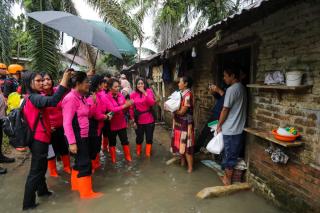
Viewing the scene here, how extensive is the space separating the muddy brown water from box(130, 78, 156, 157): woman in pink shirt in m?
0.66

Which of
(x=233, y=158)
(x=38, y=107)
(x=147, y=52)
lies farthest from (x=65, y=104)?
(x=147, y=52)

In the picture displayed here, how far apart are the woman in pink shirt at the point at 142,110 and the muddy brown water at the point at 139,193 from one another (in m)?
0.66

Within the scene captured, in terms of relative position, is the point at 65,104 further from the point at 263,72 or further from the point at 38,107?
the point at 263,72

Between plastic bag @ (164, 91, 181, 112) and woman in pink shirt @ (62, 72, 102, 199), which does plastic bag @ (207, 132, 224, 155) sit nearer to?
plastic bag @ (164, 91, 181, 112)

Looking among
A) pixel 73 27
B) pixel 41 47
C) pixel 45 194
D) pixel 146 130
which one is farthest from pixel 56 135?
pixel 41 47

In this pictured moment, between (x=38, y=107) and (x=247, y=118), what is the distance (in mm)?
3108

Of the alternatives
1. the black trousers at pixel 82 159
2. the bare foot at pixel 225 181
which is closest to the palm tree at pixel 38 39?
the black trousers at pixel 82 159

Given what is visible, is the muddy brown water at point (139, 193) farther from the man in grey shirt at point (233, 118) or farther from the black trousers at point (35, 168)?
the man in grey shirt at point (233, 118)

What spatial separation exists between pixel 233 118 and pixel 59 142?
9.75 feet

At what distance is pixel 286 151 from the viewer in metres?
3.35

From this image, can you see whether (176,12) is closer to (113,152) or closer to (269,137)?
(113,152)

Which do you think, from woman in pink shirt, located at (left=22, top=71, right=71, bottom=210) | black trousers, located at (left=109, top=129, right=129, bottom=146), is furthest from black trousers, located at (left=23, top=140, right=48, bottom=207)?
black trousers, located at (left=109, top=129, right=129, bottom=146)

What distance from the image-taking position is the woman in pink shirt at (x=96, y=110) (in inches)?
173

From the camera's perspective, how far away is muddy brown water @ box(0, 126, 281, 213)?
3586 millimetres
